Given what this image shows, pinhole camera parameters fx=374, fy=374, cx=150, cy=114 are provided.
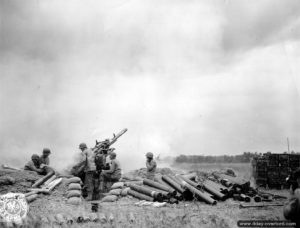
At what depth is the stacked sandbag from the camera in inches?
506

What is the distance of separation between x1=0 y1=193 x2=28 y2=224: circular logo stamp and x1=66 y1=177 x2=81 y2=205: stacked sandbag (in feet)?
13.3

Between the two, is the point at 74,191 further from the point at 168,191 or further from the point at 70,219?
the point at 70,219

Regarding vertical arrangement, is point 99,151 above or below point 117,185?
above

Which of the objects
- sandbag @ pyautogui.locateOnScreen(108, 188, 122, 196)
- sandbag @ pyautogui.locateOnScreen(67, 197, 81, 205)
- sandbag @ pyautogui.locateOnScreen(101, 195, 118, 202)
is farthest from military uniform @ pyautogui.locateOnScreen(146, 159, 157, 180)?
sandbag @ pyautogui.locateOnScreen(67, 197, 81, 205)

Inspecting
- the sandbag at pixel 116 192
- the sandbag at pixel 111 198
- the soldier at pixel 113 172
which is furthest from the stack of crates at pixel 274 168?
the sandbag at pixel 111 198

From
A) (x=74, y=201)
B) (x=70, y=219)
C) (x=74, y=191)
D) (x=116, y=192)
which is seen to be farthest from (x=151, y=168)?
(x=70, y=219)

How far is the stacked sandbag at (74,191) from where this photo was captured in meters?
12.9

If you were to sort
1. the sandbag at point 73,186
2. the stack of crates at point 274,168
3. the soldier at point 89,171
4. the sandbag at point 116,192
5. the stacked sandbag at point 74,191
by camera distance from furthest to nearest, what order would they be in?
the stack of crates at point 274,168 → the soldier at point 89,171 → the sandbag at point 116,192 → the sandbag at point 73,186 → the stacked sandbag at point 74,191

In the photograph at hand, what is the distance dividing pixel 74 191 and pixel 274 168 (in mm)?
11191

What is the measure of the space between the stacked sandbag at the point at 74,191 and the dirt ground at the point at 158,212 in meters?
0.25

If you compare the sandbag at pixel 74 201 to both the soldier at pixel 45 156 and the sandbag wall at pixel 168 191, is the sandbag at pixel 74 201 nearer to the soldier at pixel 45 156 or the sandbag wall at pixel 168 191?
the sandbag wall at pixel 168 191

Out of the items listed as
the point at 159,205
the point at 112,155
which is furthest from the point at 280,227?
the point at 112,155

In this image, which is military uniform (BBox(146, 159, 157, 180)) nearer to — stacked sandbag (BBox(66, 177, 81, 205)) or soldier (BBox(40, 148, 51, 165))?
stacked sandbag (BBox(66, 177, 81, 205))

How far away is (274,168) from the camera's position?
1967 centimetres
